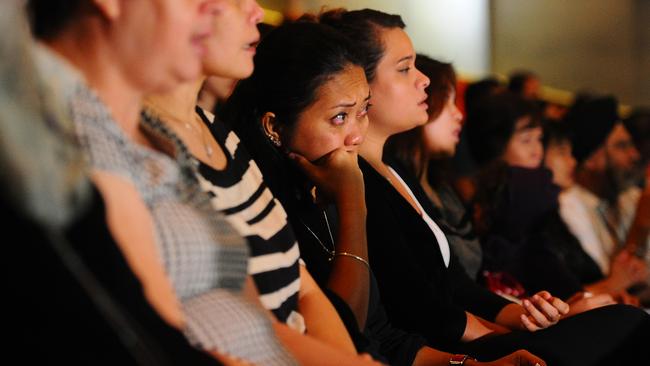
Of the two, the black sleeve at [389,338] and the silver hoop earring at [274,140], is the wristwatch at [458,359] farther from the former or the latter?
the silver hoop earring at [274,140]

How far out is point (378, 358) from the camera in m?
1.67

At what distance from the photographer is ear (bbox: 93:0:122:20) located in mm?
1051

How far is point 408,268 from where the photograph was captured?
197 cm

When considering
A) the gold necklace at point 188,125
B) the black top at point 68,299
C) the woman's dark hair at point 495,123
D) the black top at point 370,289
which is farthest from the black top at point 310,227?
the woman's dark hair at point 495,123

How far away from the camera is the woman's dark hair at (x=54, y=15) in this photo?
3.45ft

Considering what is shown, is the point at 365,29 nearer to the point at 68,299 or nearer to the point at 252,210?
the point at 252,210

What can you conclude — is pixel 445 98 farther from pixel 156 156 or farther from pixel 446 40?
pixel 446 40

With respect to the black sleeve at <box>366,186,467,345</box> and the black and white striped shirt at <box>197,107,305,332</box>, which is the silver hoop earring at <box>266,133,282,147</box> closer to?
the black sleeve at <box>366,186,467,345</box>

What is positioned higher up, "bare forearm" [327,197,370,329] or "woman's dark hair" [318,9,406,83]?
"woman's dark hair" [318,9,406,83]

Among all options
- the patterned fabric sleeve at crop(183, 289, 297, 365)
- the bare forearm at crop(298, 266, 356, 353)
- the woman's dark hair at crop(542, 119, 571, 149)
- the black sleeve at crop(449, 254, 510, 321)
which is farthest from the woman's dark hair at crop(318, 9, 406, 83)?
the woman's dark hair at crop(542, 119, 571, 149)

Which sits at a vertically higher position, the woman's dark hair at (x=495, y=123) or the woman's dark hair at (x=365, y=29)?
the woman's dark hair at (x=365, y=29)

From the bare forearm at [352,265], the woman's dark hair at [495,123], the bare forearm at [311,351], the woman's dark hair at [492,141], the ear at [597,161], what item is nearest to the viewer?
the bare forearm at [311,351]

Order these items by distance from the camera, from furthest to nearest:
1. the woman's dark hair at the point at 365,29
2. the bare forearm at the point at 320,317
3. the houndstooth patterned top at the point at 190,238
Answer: the woman's dark hair at the point at 365,29
the bare forearm at the point at 320,317
the houndstooth patterned top at the point at 190,238

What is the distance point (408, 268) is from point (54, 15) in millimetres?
1085
